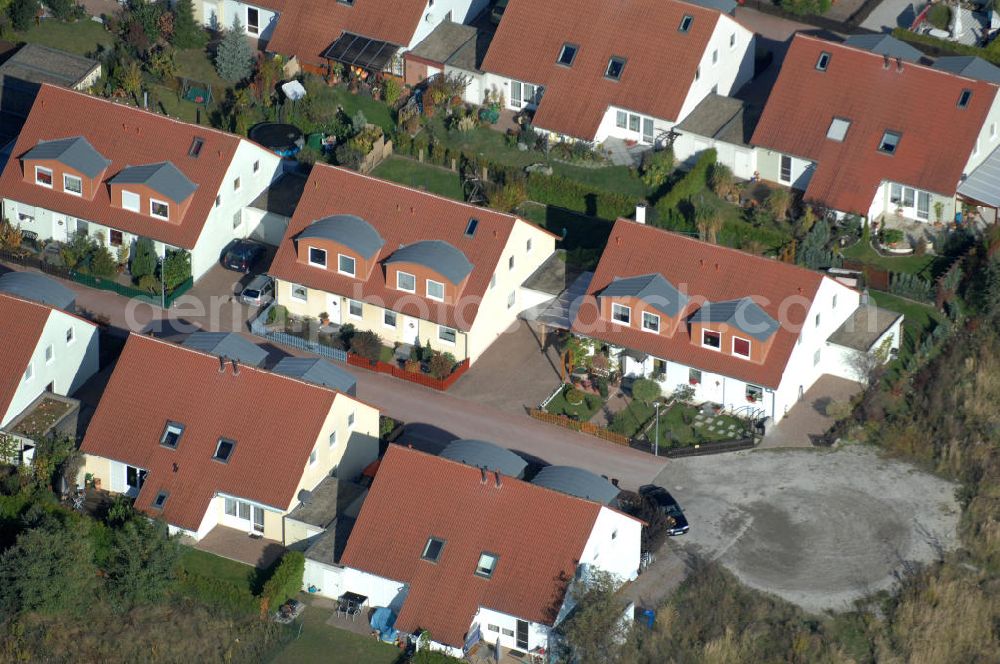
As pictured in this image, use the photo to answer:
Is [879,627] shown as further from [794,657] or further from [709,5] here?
[709,5]

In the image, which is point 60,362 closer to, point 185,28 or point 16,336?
point 16,336

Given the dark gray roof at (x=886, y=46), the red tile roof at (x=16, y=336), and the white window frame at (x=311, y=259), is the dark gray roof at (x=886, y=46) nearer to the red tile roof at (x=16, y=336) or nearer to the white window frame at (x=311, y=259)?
the white window frame at (x=311, y=259)

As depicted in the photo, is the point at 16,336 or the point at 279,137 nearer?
the point at 16,336

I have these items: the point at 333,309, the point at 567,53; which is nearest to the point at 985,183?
the point at 567,53

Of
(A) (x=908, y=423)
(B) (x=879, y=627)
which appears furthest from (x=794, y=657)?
(A) (x=908, y=423)

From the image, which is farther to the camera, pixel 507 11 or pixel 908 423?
pixel 507 11

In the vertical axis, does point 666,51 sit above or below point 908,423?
above

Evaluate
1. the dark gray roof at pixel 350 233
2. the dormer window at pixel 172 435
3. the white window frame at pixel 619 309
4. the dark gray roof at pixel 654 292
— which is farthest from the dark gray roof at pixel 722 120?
the dormer window at pixel 172 435
